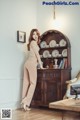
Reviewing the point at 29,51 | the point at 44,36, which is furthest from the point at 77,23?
the point at 29,51

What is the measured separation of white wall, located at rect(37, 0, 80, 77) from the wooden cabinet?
134 millimetres

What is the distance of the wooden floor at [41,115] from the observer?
4449mm

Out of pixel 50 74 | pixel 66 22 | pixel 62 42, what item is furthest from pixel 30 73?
pixel 66 22

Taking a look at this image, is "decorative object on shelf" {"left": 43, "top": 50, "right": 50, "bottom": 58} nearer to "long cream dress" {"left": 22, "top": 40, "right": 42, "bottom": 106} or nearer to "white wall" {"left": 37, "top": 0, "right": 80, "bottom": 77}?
"long cream dress" {"left": 22, "top": 40, "right": 42, "bottom": 106}

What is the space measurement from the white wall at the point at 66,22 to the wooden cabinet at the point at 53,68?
13 cm

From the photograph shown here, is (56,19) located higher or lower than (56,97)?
higher

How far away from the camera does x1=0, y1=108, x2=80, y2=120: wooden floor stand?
175 inches

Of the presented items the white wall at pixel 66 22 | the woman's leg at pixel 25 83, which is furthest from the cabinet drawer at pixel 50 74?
the white wall at pixel 66 22

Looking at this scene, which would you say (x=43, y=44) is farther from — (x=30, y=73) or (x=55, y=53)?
Answer: (x=30, y=73)

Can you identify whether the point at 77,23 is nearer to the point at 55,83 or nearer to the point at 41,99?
the point at 55,83

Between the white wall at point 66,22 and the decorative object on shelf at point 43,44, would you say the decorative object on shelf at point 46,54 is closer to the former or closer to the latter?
the decorative object on shelf at point 43,44

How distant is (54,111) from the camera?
520 centimetres

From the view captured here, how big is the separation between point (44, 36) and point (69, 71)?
1136mm

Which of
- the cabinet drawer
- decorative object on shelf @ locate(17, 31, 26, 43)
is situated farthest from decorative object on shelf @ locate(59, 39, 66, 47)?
decorative object on shelf @ locate(17, 31, 26, 43)
